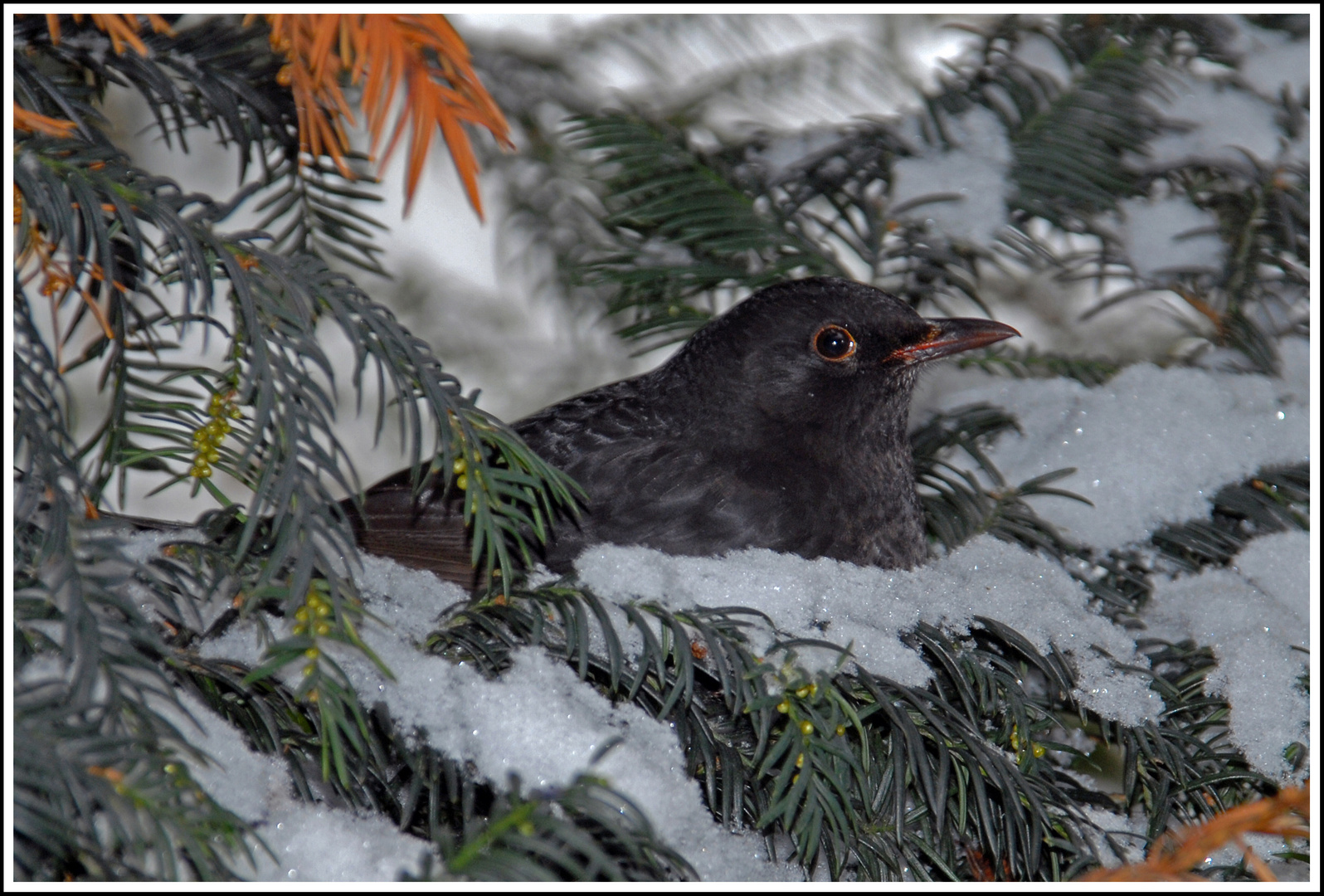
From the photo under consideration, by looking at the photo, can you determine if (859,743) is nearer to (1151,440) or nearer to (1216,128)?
(1151,440)

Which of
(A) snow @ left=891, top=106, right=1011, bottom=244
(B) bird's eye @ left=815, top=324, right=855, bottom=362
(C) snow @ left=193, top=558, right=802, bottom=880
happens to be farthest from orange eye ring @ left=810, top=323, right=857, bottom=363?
(C) snow @ left=193, top=558, right=802, bottom=880

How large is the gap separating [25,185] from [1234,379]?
2.08 metres

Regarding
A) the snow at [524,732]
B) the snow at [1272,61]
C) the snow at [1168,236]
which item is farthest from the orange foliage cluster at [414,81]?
the snow at [1272,61]

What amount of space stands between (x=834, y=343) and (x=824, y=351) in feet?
0.10

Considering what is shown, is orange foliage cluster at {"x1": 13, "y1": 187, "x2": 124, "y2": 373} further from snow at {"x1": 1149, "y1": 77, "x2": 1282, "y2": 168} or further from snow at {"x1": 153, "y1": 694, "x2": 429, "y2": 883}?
snow at {"x1": 1149, "y1": 77, "x2": 1282, "y2": 168}

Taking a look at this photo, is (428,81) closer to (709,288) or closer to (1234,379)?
(709,288)

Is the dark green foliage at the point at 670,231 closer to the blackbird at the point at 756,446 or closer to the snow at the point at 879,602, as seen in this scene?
the blackbird at the point at 756,446

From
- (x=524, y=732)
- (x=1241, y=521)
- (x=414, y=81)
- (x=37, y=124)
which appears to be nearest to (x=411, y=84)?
(x=414, y=81)

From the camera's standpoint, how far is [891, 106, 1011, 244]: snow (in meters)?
2.08

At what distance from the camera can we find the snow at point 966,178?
208cm

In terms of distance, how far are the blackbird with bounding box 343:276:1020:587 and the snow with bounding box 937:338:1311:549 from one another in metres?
0.25

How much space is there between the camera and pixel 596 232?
246cm

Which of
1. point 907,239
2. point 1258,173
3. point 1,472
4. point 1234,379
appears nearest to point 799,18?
point 907,239

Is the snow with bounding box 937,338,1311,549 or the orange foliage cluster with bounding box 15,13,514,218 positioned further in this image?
the snow with bounding box 937,338,1311,549
